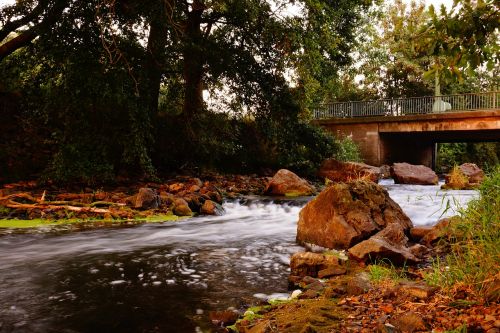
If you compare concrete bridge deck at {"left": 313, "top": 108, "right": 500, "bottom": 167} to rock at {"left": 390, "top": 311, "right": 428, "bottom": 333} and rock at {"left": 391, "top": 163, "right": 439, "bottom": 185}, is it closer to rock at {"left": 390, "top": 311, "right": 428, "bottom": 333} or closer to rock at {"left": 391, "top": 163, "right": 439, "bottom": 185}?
rock at {"left": 391, "top": 163, "right": 439, "bottom": 185}

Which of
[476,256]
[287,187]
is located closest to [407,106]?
[287,187]

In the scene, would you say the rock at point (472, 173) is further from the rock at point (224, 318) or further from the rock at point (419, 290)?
the rock at point (224, 318)

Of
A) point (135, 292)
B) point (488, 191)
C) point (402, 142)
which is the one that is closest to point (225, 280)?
point (135, 292)

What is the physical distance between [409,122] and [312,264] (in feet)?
71.2

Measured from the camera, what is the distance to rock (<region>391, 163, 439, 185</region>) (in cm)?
1866

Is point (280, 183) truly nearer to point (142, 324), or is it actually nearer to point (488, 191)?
point (488, 191)

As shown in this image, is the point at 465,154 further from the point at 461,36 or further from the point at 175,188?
the point at 461,36

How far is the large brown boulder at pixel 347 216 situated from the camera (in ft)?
23.1

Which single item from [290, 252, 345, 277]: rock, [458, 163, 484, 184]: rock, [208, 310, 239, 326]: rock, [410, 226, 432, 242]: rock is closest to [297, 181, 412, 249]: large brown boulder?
[410, 226, 432, 242]: rock

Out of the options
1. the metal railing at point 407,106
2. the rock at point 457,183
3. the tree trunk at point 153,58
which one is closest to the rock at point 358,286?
the tree trunk at point 153,58

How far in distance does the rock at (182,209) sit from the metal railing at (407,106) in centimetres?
1602

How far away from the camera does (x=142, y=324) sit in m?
4.14

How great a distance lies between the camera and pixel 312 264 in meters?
5.52

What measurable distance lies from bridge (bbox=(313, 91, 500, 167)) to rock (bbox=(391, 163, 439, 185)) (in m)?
5.82
